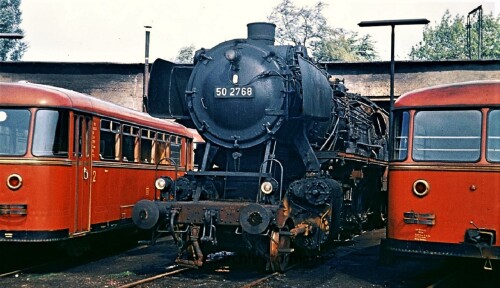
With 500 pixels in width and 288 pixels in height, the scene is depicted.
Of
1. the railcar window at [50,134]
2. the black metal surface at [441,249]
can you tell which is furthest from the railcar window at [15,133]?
the black metal surface at [441,249]

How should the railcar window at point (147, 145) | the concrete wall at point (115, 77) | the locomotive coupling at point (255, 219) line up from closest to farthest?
the locomotive coupling at point (255, 219)
the railcar window at point (147, 145)
the concrete wall at point (115, 77)

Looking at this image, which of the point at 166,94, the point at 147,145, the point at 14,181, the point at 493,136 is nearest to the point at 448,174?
the point at 493,136

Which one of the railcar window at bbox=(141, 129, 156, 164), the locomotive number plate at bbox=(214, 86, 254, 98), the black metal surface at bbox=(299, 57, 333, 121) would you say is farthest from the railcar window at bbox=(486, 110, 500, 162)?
the railcar window at bbox=(141, 129, 156, 164)

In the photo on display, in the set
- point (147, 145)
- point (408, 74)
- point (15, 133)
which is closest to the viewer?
point (15, 133)

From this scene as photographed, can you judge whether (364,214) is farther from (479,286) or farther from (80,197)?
(80,197)

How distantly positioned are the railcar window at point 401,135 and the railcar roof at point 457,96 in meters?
0.13

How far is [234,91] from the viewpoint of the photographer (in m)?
9.27

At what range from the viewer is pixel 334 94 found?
11.4m

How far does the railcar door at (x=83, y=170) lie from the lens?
964 centimetres

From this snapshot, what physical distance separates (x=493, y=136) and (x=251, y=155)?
3.54 m

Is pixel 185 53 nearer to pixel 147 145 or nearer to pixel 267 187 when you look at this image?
pixel 147 145

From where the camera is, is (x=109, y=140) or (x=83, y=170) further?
(x=109, y=140)

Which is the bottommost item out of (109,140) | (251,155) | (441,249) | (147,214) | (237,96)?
(441,249)

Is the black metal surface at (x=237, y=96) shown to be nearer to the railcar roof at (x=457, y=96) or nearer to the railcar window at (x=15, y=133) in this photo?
the railcar roof at (x=457, y=96)
